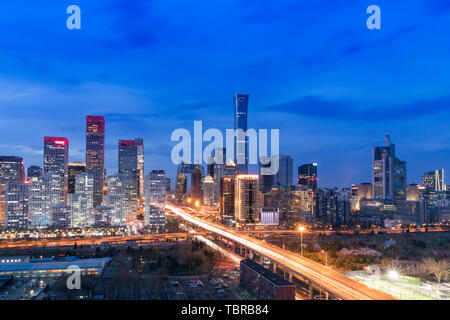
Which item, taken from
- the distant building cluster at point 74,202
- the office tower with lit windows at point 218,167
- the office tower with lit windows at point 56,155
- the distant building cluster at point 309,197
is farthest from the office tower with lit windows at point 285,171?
the office tower with lit windows at point 56,155

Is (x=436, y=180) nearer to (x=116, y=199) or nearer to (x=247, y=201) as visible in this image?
(x=247, y=201)

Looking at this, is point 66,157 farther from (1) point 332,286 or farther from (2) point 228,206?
(1) point 332,286

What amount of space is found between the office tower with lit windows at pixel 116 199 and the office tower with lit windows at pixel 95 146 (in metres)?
11.4

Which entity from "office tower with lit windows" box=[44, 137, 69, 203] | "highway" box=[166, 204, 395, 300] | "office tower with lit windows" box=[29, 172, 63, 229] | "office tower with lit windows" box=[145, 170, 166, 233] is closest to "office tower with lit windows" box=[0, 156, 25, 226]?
"office tower with lit windows" box=[44, 137, 69, 203]

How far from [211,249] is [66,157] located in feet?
64.6

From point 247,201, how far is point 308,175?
1824 cm

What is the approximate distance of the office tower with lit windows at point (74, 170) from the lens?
30908 mm

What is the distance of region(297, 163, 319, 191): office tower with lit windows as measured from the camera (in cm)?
3884

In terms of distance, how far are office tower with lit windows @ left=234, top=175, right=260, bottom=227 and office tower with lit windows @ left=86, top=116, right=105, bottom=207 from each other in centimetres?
1528

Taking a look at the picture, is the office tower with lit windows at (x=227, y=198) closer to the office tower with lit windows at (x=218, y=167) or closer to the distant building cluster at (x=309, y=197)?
the distant building cluster at (x=309, y=197)

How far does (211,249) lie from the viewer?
13.9m

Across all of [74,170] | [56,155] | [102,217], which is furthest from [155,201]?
[74,170]

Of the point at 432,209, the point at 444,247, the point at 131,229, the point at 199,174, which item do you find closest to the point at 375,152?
the point at 432,209
